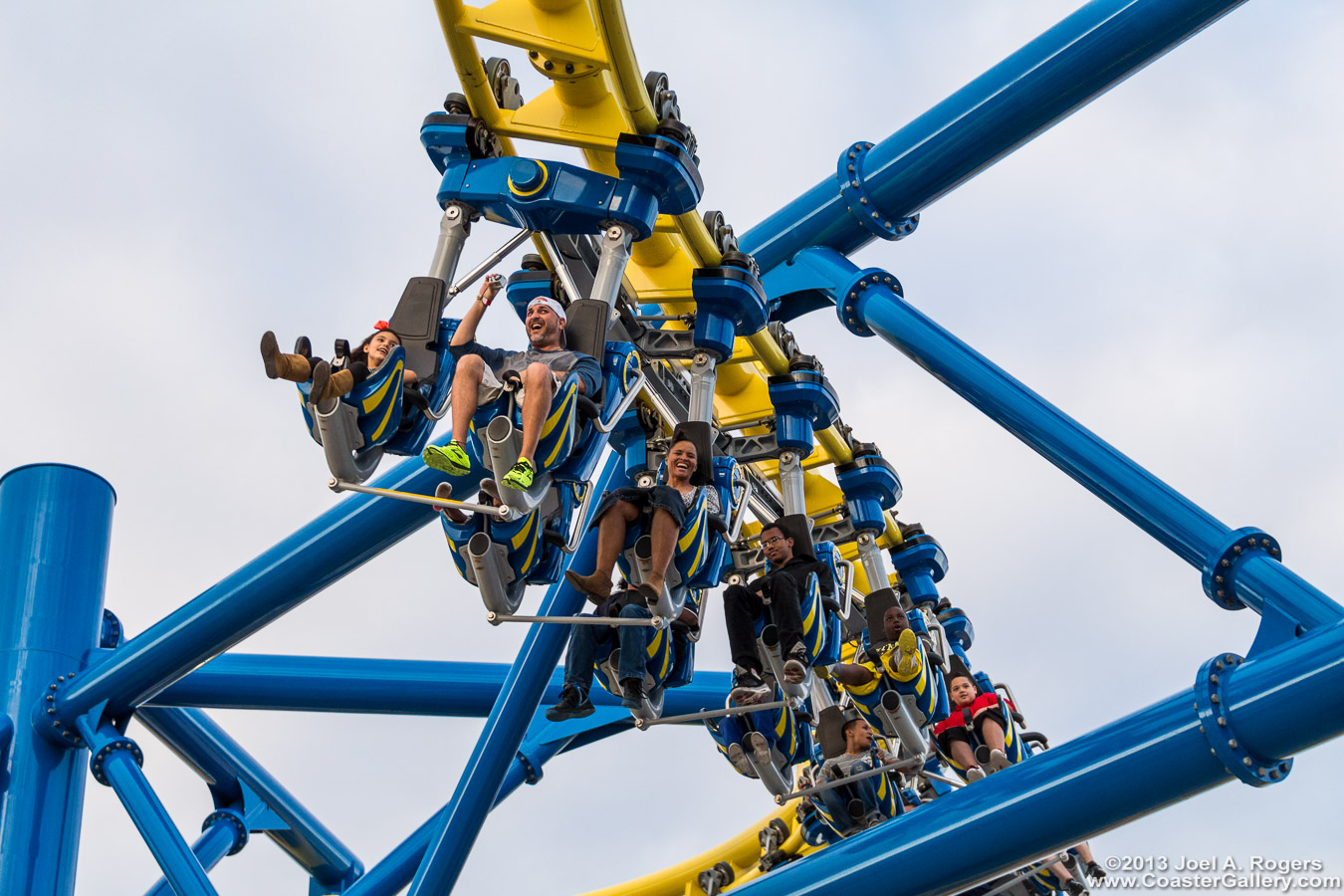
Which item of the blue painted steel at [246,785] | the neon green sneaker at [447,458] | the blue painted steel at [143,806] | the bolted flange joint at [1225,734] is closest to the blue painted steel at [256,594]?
the blue painted steel at [143,806]

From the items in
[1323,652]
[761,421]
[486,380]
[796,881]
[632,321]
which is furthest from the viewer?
[761,421]

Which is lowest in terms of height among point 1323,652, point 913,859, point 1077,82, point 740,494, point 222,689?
point 1323,652

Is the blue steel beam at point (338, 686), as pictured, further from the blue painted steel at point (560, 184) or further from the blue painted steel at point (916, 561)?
the blue painted steel at point (560, 184)

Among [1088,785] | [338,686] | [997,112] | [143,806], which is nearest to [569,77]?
[997,112]

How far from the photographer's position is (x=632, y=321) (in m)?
7.93

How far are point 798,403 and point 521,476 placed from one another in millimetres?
2927

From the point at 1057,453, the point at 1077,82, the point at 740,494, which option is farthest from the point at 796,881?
the point at 1077,82

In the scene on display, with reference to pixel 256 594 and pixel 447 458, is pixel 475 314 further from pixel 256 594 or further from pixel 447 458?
A: pixel 256 594

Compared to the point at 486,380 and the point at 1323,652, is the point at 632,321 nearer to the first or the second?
the point at 486,380

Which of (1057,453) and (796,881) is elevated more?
(1057,453)

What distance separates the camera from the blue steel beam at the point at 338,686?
32.4 ft

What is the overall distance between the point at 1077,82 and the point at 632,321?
7.57 ft

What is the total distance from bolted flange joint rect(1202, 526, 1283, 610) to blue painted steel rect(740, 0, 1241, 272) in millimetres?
2458

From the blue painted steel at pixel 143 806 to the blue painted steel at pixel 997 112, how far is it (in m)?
4.24
